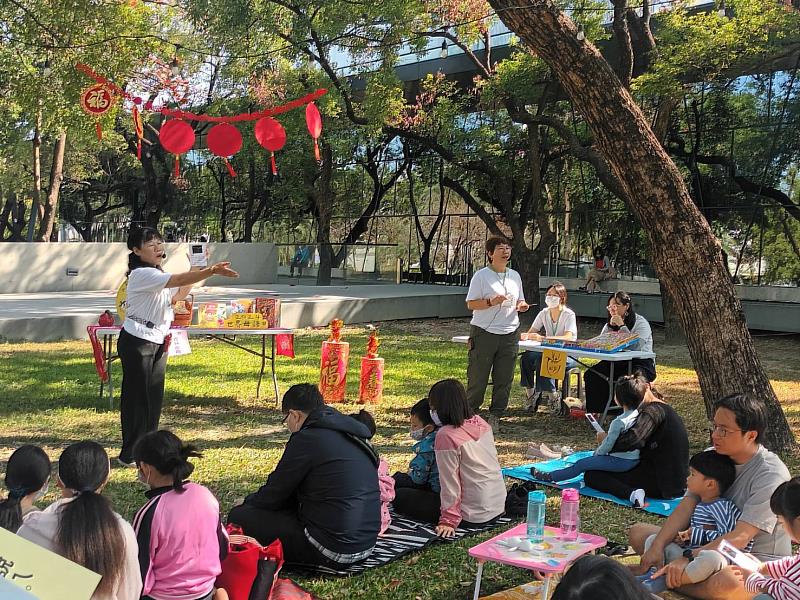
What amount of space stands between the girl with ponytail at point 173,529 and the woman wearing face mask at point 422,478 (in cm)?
195

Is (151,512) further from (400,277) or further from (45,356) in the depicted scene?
(400,277)

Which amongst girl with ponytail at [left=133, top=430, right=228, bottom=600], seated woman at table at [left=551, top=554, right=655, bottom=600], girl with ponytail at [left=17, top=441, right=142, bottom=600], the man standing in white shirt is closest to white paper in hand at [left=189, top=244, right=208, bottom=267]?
the man standing in white shirt

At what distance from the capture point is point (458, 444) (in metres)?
4.98

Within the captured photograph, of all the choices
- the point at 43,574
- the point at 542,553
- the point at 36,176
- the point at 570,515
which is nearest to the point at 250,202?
the point at 36,176

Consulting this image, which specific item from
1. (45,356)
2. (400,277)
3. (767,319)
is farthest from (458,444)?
(400,277)

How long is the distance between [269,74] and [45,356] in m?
8.98

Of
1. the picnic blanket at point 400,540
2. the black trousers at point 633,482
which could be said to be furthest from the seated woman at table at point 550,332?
the picnic blanket at point 400,540

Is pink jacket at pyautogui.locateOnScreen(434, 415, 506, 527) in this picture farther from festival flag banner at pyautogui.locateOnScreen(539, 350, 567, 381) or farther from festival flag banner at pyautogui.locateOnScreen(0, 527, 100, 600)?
festival flag banner at pyautogui.locateOnScreen(0, 527, 100, 600)

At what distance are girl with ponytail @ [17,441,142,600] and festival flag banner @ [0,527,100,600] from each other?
596 millimetres

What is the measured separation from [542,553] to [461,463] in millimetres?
935

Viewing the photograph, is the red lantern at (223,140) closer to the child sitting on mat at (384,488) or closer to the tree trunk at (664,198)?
the tree trunk at (664,198)

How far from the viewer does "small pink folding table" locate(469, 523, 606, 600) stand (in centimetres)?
402

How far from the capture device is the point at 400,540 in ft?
16.4

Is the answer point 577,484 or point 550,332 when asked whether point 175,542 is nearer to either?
point 577,484
